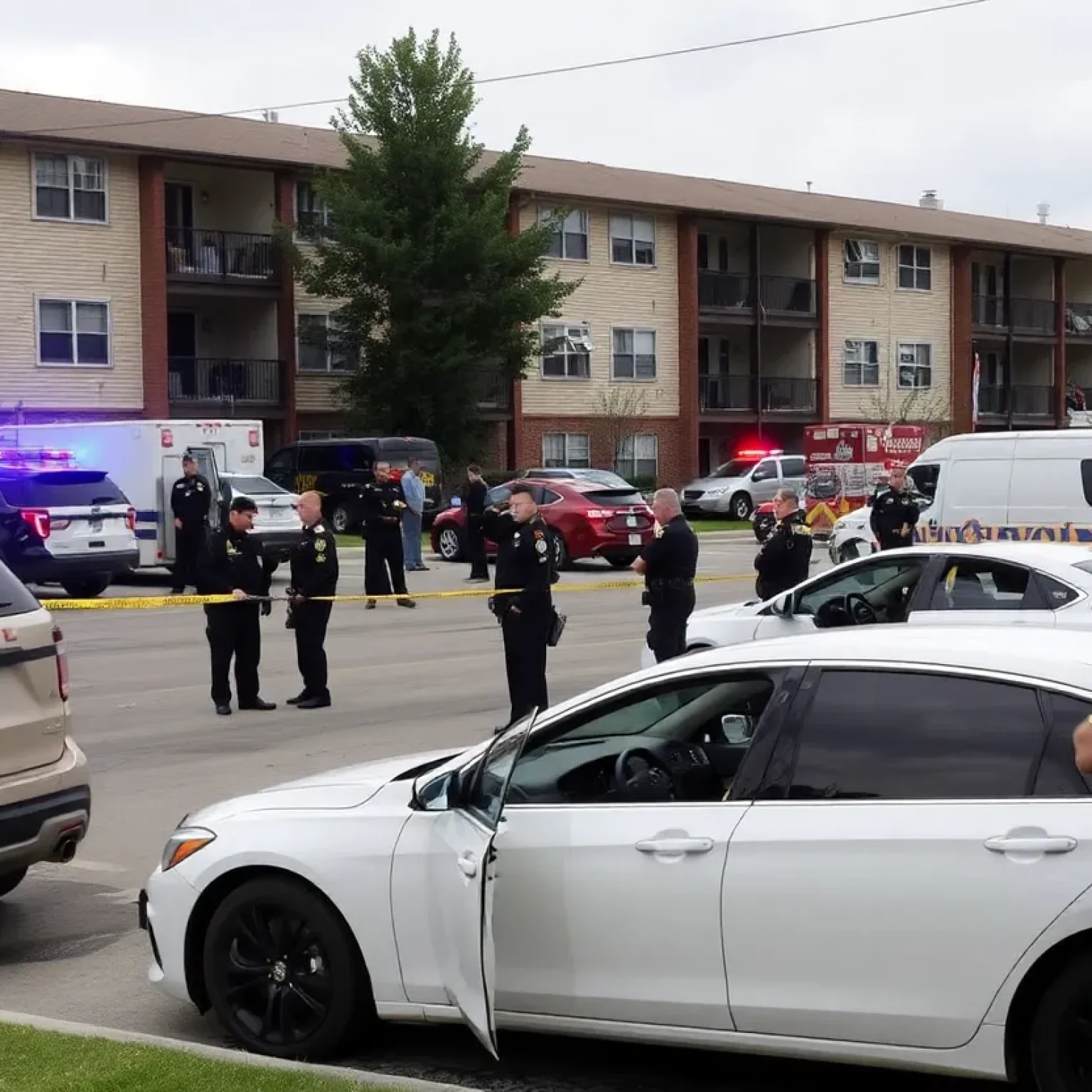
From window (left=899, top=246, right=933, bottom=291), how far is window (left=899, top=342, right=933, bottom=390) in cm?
188

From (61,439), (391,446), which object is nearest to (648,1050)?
(61,439)

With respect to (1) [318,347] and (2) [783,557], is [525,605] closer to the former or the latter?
(2) [783,557]

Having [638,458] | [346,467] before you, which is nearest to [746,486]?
[638,458]

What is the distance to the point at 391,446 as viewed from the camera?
36.9 m

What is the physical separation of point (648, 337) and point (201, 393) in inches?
568

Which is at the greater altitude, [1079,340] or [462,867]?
[1079,340]

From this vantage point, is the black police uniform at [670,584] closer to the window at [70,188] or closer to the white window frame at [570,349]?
the window at [70,188]

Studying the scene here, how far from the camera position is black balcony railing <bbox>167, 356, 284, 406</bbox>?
4159 centimetres

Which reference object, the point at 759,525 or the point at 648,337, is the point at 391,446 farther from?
the point at 759,525

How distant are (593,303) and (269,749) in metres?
38.4

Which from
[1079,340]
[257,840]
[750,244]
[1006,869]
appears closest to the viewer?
[1006,869]

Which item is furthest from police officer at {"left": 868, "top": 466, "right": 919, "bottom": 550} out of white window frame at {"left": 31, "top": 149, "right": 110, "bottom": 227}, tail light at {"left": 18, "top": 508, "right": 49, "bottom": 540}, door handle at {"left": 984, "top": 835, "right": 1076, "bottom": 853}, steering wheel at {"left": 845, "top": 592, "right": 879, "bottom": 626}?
white window frame at {"left": 31, "top": 149, "right": 110, "bottom": 227}

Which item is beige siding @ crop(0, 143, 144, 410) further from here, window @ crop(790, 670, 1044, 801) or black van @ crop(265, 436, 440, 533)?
window @ crop(790, 670, 1044, 801)

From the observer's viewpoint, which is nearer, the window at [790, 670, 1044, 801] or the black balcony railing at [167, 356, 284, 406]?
the window at [790, 670, 1044, 801]
